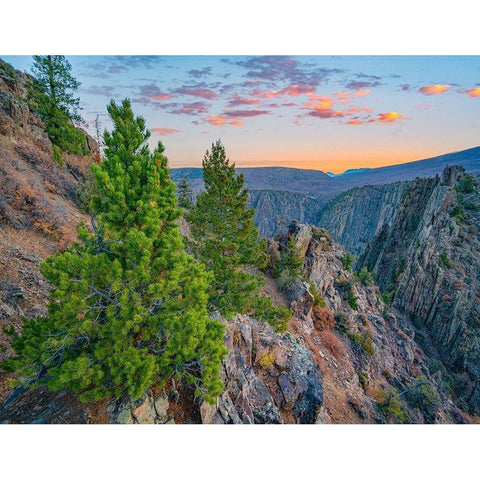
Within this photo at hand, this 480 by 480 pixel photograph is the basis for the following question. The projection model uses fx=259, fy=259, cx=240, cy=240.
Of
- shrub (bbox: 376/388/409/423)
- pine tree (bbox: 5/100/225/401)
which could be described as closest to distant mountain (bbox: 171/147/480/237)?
shrub (bbox: 376/388/409/423)

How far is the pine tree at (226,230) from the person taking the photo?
544 inches

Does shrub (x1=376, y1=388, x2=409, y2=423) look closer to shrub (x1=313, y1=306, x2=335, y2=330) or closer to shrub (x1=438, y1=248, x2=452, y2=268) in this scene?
shrub (x1=313, y1=306, x2=335, y2=330)

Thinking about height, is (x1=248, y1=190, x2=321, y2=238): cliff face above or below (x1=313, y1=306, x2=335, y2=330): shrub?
below

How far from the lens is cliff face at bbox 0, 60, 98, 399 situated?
451 inches

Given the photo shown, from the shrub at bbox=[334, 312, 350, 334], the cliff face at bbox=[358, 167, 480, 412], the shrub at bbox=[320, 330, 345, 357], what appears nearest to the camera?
→ the shrub at bbox=[320, 330, 345, 357]

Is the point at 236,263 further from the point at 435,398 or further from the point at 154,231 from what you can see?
the point at 435,398

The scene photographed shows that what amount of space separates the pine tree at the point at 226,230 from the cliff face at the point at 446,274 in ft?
119

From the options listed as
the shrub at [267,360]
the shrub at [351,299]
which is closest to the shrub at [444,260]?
the shrub at [351,299]

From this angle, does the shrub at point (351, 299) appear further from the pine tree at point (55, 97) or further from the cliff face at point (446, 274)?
the pine tree at point (55, 97)

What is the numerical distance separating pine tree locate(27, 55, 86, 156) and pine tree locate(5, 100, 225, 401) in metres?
19.6

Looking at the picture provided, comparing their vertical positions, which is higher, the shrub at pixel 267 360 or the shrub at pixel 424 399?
the shrub at pixel 267 360

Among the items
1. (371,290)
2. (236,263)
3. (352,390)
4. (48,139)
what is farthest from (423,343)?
(48,139)

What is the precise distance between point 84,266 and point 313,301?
810 inches

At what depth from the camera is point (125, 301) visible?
6.25m
